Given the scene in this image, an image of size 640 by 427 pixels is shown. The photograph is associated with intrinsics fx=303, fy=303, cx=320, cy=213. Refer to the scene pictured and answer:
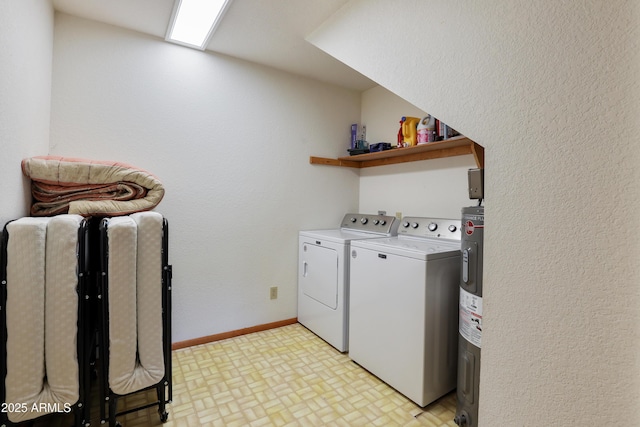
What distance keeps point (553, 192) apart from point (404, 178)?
175 centimetres

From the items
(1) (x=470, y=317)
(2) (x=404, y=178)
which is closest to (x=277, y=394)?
(1) (x=470, y=317)

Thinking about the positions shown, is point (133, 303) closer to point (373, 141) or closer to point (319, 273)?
point (319, 273)

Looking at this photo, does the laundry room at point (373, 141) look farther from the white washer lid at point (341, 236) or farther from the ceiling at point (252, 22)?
the white washer lid at point (341, 236)

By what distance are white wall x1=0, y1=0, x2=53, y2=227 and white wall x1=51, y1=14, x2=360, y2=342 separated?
0.23 m

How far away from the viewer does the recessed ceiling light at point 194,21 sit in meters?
1.82

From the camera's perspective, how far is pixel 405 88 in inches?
56.9

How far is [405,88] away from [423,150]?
1.08 meters

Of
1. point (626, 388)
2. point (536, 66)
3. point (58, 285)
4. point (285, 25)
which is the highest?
Result: point (285, 25)

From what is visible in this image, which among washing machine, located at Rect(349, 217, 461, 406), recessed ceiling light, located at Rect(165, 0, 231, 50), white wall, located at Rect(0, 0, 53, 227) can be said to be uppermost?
recessed ceiling light, located at Rect(165, 0, 231, 50)

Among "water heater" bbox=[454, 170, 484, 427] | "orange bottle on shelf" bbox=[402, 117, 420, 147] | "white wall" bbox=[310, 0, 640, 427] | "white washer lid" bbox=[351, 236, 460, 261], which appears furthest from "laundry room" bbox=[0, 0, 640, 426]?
"white washer lid" bbox=[351, 236, 460, 261]

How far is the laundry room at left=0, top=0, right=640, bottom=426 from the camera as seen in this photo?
0.88 meters

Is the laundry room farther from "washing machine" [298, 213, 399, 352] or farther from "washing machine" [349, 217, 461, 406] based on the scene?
"washing machine" [349, 217, 461, 406]

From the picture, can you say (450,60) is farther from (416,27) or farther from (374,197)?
(374,197)

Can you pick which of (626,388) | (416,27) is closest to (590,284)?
(626,388)
